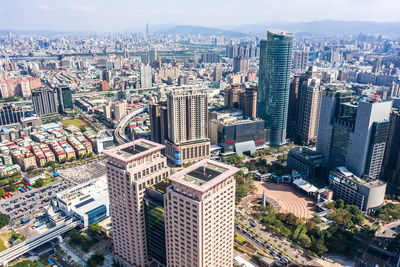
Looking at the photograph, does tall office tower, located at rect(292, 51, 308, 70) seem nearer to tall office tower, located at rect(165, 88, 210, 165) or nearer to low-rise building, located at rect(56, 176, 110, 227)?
tall office tower, located at rect(165, 88, 210, 165)

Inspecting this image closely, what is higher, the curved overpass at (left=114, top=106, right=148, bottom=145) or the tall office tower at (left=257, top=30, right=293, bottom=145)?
the tall office tower at (left=257, top=30, right=293, bottom=145)

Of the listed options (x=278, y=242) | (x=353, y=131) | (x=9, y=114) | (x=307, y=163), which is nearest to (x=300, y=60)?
(x=307, y=163)

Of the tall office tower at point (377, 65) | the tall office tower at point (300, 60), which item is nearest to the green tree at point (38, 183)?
the tall office tower at point (300, 60)

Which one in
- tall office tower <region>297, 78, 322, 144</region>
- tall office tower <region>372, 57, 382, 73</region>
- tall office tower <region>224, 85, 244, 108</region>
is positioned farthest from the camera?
tall office tower <region>372, 57, 382, 73</region>

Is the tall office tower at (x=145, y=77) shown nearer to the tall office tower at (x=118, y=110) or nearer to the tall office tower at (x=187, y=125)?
the tall office tower at (x=118, y=110)

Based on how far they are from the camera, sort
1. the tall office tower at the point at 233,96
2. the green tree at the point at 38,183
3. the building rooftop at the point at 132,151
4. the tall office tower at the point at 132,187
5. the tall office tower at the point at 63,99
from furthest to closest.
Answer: the tall office tower at the point at 63,99, the tall office tower at the point at 233,96, the green tree at the point at 38,183, the building rooftop at the point at 132,151, the tall office tower at the point at 132,187

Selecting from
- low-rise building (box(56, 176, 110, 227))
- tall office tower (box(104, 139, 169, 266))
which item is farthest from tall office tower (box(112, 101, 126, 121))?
tall office tower (box(104, 139, 169, 266))
